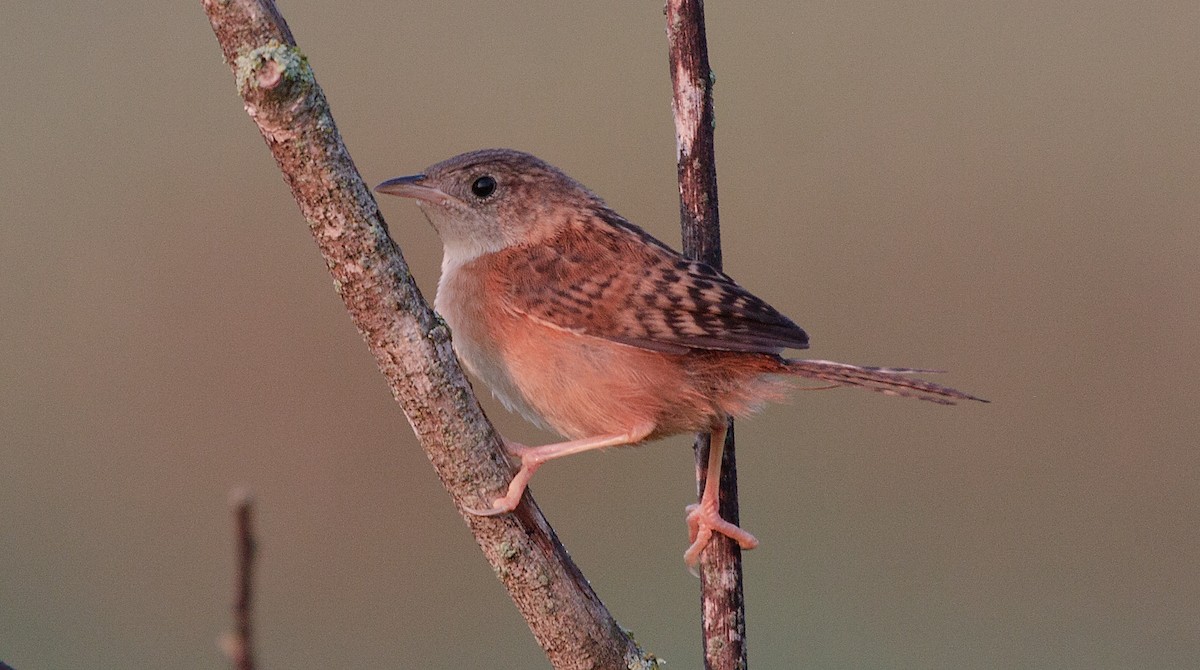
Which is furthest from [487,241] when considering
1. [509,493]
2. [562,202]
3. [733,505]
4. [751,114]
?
[751,114]

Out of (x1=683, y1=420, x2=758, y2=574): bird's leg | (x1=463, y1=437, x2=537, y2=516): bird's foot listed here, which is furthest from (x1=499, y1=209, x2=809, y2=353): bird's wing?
(x1=463, y1=437, x2=537, y2=516): bird's foot

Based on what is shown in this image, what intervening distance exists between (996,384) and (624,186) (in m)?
2.23

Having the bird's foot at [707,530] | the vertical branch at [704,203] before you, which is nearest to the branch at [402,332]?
the vertical branch at [704,203]

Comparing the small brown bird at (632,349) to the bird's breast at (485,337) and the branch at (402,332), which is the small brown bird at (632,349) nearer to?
the bird's breast at (485,337)

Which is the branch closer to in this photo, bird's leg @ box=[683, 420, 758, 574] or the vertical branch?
the vertical branch

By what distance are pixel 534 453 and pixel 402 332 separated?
20.1 inches

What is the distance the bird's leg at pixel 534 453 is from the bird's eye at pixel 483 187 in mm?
824

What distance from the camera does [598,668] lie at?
215 cm

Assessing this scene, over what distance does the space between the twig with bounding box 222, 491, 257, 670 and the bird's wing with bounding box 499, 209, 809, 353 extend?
1.78m

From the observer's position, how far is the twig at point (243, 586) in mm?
879

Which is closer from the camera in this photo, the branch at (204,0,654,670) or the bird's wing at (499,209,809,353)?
the branch at (204,0,654,670)

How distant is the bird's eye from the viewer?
130 inches

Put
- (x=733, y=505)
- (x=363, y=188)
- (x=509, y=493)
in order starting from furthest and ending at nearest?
(x=733, y=505), (x=509, y=493), (x=363, y=188)

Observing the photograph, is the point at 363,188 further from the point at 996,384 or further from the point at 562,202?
the point at 996,384
